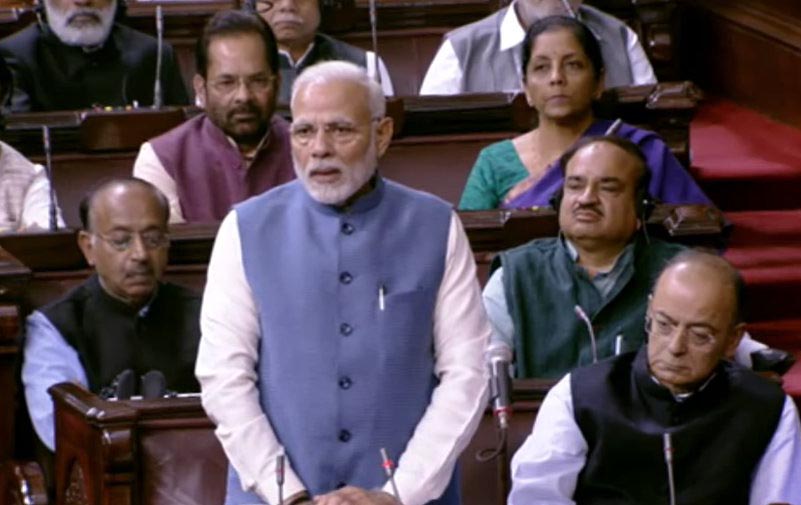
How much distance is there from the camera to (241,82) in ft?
14.0

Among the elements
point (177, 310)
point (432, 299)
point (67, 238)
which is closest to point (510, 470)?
point (432, 299)

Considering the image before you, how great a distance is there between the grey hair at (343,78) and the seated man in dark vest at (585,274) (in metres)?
0.62

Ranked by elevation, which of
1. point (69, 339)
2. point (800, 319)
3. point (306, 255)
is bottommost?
point (800, 319)

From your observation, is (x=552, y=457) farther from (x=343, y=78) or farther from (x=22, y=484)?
(x=22, y=484)

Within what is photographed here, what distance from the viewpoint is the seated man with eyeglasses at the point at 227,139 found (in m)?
4.27

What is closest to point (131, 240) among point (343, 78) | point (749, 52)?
point (343, 78)

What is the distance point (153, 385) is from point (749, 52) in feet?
8.32

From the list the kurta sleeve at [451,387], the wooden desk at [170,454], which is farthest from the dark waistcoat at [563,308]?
the kurta sleeve at [451,387]

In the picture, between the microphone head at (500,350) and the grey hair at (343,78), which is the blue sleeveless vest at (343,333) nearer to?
the grey hair at (343,78)

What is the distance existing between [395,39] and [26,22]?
0.86 m

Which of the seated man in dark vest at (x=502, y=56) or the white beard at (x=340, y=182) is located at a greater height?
the white beard at (x=340, y=182)

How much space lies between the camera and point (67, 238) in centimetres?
401

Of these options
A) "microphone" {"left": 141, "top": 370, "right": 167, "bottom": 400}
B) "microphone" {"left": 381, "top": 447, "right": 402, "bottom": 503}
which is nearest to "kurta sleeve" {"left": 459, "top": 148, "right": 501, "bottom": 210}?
"microphone" {"left": 141, "top": 370, "right": 167, "bottom": 400}

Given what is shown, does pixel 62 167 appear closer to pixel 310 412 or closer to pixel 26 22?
pixel 26 22
